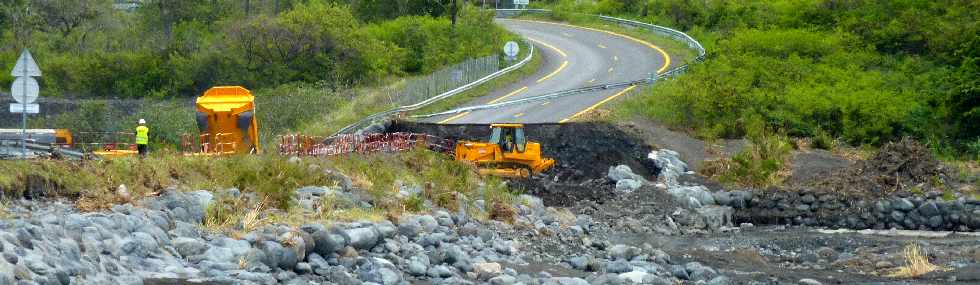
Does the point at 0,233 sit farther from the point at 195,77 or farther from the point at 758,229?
the point at 195,77

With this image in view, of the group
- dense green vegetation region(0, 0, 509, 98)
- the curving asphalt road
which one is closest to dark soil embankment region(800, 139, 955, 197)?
the curving asphalt road

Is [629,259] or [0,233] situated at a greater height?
[0,233]

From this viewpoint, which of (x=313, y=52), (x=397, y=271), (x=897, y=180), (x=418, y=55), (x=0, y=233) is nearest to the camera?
(x=0, y=233)

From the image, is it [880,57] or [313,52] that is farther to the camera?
[313,52]

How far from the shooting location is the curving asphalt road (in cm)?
4941

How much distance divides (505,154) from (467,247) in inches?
558

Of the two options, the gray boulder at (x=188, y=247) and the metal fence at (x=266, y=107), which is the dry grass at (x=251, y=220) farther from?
the metal fence at (x=266, y=107)

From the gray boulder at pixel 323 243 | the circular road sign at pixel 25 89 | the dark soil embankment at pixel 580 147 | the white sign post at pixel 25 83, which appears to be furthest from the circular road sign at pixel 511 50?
the gray boulder at pixel 323 243

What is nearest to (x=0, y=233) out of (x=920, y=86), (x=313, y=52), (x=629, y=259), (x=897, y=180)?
(x=629, y=259)

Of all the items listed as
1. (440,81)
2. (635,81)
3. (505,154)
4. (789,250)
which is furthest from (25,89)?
(635,81)

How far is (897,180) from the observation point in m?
37.3

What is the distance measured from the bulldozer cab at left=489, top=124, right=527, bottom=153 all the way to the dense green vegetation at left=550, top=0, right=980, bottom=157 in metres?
13.3

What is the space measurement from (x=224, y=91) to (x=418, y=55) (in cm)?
3461

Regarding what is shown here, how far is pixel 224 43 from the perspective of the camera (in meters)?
65.2
